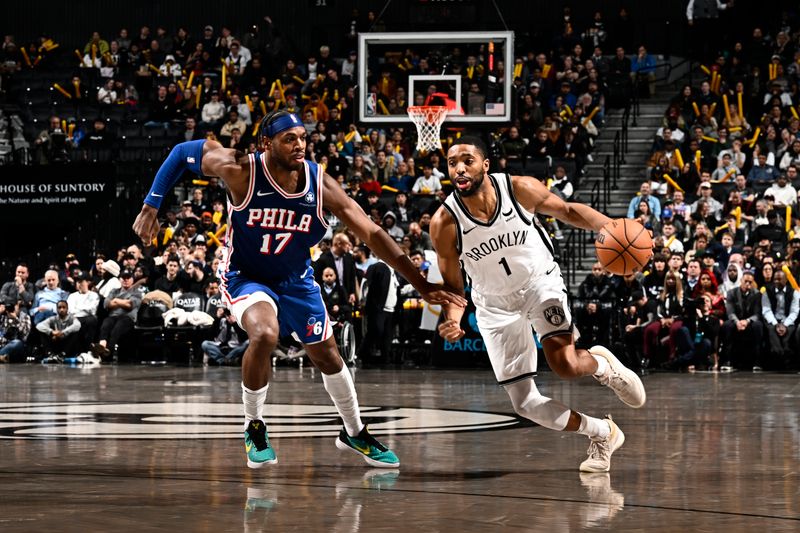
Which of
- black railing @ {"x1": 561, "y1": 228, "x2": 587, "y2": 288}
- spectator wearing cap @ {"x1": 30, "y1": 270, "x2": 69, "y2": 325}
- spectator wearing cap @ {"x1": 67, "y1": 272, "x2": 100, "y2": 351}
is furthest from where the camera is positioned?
black railing @ {"x1": 561, "y1": 228, "x2": 587, "y2": 288}

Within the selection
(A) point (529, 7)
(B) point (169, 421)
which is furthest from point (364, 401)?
(A) point (529, 7)

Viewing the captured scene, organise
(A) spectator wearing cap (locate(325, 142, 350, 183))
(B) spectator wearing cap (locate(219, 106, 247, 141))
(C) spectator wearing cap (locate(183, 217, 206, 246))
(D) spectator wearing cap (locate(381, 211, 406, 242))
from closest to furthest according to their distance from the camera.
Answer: (D) spectator wearing cap (locate(381, 211, 406, 242))
(C) spectator wearing cap (locate(183, 217, 206, 246))
(A) spectator wearing cap (locate(325, 142, 350, 183))
(B) spectator wearing cap (locate(219, 106, 247, 141))

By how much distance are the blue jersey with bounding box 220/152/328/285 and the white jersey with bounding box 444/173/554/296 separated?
0.78 metres

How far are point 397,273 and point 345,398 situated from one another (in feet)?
29.9

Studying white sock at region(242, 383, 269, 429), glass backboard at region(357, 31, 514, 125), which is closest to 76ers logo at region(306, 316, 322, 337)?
white sock at region(242, 383, 269, 429)

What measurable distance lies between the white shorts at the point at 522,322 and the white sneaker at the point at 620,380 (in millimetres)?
279

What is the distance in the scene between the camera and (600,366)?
6.92 m

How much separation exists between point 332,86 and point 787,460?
17704mm

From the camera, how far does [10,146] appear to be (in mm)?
24031

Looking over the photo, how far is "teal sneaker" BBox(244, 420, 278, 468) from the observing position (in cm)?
662

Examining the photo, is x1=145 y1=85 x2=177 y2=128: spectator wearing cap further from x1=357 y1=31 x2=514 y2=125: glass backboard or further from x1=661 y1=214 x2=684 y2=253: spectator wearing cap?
x1=661 y1=214 x2=684 y2=253: spectator wearing cap

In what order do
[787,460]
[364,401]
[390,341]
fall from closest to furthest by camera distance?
[787,460] < [364,401] < [390,341]

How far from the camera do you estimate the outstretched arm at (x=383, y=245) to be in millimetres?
6422

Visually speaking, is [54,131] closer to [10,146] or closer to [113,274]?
[10,146]
